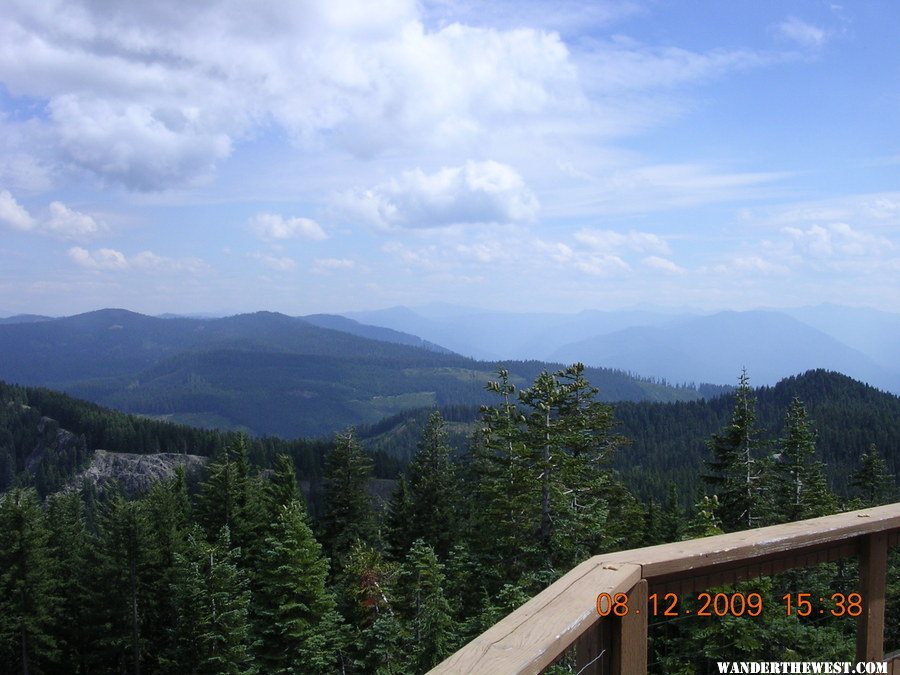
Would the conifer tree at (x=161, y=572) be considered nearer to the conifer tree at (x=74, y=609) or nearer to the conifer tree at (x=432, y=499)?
the conifer tree at (x=74, y=609)

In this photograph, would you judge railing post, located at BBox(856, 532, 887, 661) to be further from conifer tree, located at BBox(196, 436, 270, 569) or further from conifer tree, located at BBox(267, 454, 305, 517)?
conifer tree, located at BBox(196, 436, 270, 569)

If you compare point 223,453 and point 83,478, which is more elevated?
point 223,453

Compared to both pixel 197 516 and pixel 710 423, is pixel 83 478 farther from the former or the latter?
pixel 710 423

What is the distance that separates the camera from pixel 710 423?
177500mm

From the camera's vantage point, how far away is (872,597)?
12.2 ft

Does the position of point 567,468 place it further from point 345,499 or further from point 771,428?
point 771,428

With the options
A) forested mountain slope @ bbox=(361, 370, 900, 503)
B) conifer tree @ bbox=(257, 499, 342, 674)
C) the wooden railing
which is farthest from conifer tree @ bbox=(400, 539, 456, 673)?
forested mountain slope @ bbox=(361, 370, 900, 503)

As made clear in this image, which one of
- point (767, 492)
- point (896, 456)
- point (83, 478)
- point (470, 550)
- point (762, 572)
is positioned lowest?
point (83, 478)

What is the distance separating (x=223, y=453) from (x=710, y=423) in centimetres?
16417

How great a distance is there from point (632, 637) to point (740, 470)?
22.1 m

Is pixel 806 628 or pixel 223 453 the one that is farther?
pixel 223 453

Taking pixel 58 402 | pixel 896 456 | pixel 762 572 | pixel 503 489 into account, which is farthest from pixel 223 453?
pixel 58 402

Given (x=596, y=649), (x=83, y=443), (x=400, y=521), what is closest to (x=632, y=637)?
(x=596, y=649)

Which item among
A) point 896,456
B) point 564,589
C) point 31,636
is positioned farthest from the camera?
point 896,456
